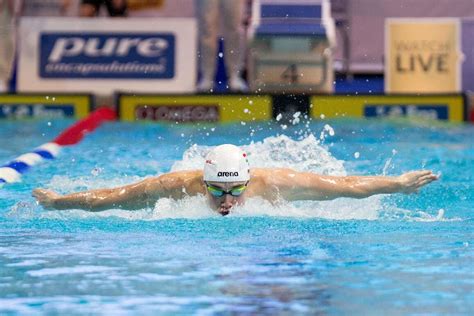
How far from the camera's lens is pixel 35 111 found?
1099cm

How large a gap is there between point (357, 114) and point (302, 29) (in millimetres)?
898

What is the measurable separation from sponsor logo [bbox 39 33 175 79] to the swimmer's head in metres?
5.63

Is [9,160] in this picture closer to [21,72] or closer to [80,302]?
[21,72]

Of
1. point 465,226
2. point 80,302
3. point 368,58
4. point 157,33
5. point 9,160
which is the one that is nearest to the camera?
point 80,302

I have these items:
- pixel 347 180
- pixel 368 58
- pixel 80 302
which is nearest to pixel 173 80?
pixel 368 58

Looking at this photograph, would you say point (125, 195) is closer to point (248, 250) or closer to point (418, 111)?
point (248, 250)

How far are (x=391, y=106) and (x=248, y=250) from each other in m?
6.11

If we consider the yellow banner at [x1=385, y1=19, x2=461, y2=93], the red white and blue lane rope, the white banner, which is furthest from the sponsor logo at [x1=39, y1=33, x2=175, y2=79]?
the yellow banner at [x1=385, y1=19, x2=461, y2=93]

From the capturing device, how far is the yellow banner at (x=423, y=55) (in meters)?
11.3

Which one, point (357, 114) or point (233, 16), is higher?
point (233, 16)

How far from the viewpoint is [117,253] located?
4.94 meters

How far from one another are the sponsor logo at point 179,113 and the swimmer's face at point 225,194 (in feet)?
16.7

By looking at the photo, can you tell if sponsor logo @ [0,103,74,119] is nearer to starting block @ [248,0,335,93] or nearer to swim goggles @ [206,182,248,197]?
starting block @ [248,0,335,93]

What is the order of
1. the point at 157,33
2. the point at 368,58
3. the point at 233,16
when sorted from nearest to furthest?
the point at 233,16
the point at 157,33
the point at 368,58
